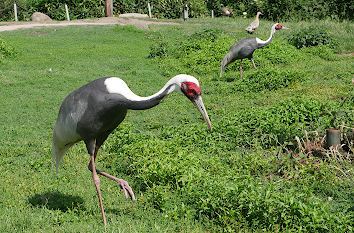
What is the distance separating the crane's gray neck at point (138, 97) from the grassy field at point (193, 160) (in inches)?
43.7

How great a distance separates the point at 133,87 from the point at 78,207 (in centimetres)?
587

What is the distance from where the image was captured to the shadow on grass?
16.0 ft

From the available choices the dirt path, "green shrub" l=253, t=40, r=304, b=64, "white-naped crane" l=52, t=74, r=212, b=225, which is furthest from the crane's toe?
the dirt path

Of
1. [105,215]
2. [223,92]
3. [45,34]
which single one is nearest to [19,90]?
[223,92]

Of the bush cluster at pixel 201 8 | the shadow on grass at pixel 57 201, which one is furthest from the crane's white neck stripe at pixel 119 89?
the bush cluster at pixel 201 8

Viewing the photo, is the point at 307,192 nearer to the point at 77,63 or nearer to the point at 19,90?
the point at 19,90

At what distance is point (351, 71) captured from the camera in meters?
10.7

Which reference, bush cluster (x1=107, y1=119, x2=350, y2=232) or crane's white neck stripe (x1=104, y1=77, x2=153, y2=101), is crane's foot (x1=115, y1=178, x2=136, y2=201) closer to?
bush cluster (x1=107, y1=119, x2=350, y2=232)

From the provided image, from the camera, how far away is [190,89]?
3.99 m

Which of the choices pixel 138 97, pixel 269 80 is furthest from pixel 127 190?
pixel 269 80

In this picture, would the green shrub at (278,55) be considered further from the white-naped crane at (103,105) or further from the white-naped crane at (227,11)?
the white-naped crane at (227,11)

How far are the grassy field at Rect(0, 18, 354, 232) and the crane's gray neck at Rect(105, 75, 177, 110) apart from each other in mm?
1110

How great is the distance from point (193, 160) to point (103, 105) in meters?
1.61

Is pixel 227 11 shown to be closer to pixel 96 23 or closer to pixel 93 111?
pixel 96 23
